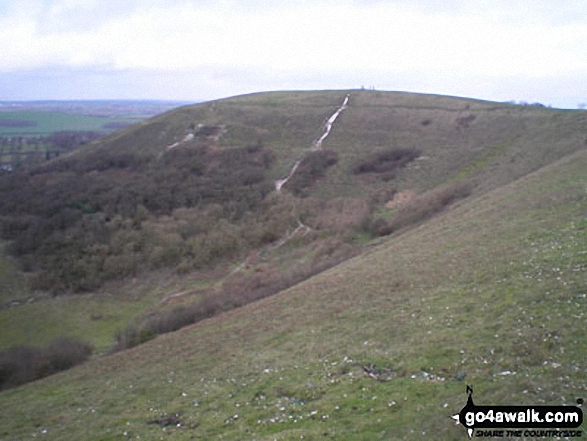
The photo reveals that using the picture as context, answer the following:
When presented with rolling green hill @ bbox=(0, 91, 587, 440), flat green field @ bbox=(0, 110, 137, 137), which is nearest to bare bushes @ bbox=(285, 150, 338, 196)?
rolling green hill @ bbox=(0, 91, 587, 440)

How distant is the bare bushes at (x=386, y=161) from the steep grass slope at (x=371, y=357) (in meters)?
35.7

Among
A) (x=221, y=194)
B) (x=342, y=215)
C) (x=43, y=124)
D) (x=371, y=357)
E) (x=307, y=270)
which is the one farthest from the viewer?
(x=43, y=124)

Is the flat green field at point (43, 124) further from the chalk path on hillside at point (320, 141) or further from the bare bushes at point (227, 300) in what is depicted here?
the bare bushes at point (227, 300)

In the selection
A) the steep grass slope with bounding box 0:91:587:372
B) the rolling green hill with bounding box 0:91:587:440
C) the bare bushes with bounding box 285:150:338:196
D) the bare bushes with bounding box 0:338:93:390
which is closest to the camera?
the rolling green hill with bounding box 0:91:587:440

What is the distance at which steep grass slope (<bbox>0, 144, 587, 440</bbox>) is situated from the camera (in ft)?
34.4

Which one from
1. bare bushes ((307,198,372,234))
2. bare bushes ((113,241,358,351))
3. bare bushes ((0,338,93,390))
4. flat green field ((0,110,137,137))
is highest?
flat green field ((0,110,137,137))

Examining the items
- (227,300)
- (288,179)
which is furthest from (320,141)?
(227,300)

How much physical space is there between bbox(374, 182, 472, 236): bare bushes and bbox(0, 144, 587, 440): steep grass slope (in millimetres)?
14359

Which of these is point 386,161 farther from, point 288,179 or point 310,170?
point 288,179

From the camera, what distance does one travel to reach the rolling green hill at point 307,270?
11.9 metres

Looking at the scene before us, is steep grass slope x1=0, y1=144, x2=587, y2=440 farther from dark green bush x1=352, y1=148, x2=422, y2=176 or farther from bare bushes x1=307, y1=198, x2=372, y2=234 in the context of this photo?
dark green bush x1=352, y1=148, x2=422, y2=176

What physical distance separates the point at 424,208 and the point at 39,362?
3080 cm

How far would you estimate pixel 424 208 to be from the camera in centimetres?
4081

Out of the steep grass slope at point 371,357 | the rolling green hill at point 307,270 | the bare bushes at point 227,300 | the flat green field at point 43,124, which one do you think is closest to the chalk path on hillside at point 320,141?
the rolling green hill at point 307,270
